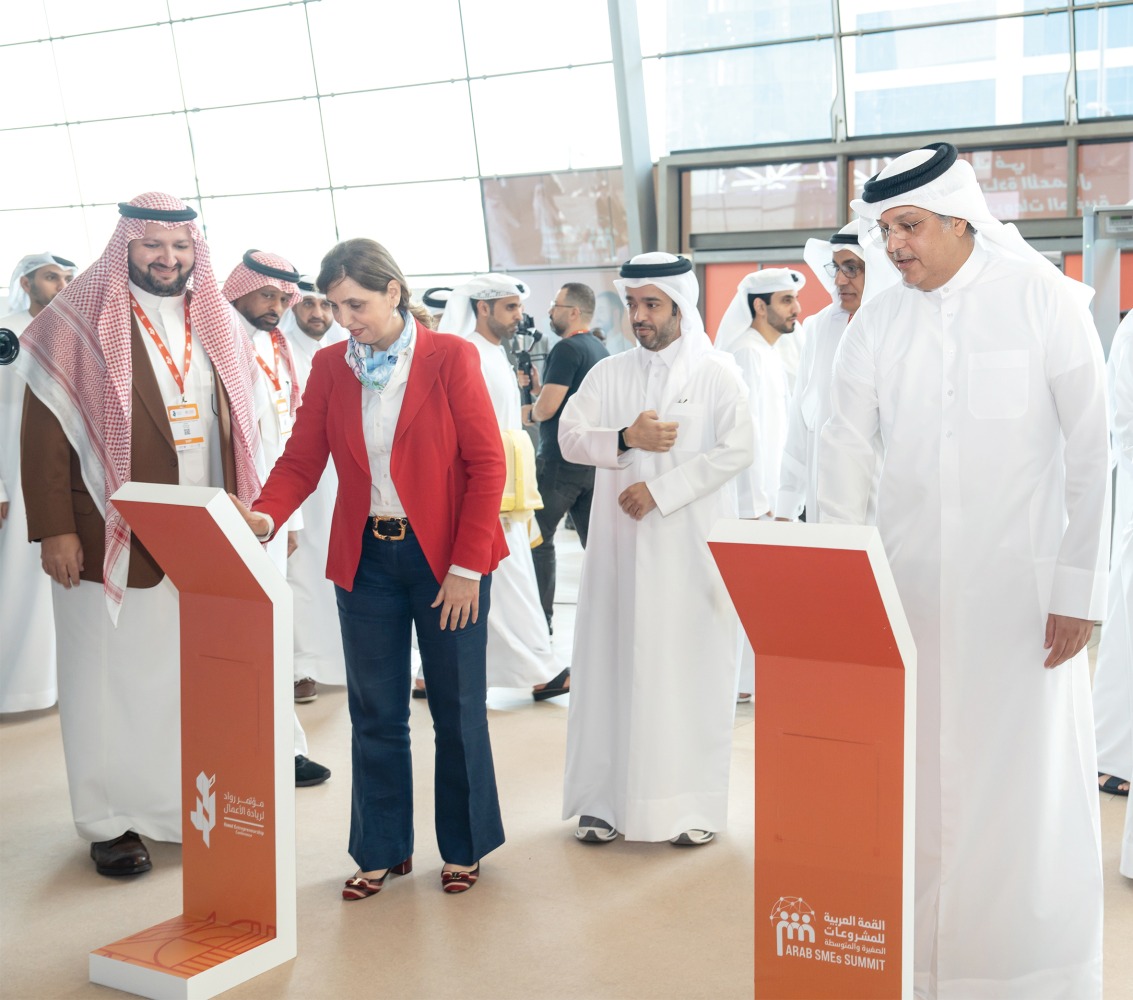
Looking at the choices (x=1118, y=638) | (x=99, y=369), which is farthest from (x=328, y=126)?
(x=1118, y=638)

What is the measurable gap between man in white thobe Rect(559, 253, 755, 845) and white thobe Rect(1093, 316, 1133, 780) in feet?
3.98

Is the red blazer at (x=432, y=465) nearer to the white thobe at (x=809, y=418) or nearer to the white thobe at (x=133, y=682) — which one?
the white thobe at (x=133, y=682)

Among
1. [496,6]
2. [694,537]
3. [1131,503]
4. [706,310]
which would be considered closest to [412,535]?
[694,537]

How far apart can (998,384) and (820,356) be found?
6.56ft

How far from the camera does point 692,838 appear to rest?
3693 mm

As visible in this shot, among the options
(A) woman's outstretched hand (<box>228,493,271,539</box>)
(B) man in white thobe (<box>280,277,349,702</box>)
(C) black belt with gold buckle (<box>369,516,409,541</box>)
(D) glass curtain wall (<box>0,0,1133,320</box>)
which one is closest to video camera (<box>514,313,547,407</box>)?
(D) glass curtain wall (<box>0,0,1133,320</box>)

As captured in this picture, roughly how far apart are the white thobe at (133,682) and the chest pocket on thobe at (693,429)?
1.33 metres

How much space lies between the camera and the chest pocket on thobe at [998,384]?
2.57 metres

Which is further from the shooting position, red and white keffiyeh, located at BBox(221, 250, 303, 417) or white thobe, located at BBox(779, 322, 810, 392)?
white thobe, located at BBox(779, 322, 810, 392)

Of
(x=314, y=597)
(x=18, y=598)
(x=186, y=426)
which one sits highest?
(x=186, y=426)

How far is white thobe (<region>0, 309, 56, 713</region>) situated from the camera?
5.16 metres

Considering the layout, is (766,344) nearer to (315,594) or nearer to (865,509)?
(315,594)

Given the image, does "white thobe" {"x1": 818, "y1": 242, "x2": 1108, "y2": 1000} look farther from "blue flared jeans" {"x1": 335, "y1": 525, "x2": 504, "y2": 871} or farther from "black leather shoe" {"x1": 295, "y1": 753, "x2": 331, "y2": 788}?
"black leather shoe" {"x1": 295, "y1": 753, "x2": 331, "y2": 788}

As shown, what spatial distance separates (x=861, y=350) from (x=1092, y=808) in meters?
1.06
